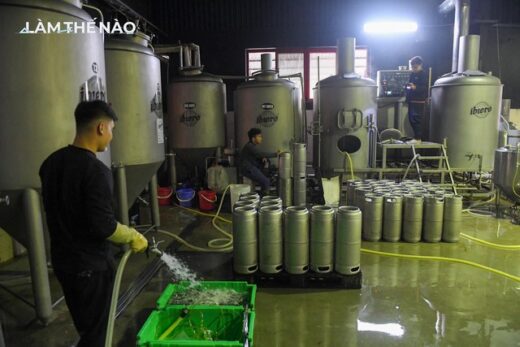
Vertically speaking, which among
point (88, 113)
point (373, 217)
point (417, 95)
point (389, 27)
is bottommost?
point (373, 217)

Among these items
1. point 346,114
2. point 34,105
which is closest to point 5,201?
point 34,105

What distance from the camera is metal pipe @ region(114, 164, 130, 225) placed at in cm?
335

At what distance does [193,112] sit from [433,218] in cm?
364

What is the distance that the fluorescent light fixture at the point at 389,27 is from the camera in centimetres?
833

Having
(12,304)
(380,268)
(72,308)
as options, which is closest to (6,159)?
(72,308)

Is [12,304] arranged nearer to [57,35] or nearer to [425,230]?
[57,35]

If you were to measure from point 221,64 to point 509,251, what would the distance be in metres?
6.71

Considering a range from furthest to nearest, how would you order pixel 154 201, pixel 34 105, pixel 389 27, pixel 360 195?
pixel 389 27, pixel 154 201, pixel 360 195, pixel 34 105

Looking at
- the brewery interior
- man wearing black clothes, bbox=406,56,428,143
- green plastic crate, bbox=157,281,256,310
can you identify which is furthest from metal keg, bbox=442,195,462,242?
man wearing black clothes, bbox=406,56,428,143

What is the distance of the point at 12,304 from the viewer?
106 inches

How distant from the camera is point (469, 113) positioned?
5.43 metres

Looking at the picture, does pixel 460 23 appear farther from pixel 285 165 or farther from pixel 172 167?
pixel 172 167

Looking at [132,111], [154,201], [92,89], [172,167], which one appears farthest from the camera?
[172,167]

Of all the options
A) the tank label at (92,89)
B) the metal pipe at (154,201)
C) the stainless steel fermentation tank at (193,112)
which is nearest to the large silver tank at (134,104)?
the metal pipe at (154,201)
